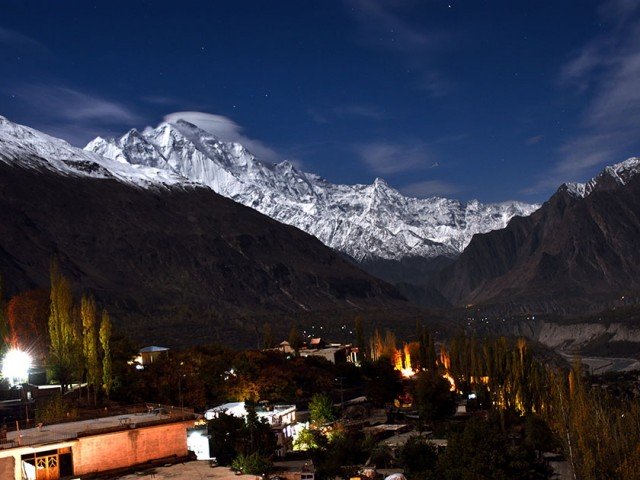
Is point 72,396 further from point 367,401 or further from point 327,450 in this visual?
point 367,401

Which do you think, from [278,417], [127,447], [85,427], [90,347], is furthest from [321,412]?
[127,447]

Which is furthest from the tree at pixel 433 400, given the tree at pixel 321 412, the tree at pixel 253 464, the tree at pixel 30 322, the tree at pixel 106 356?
the tree at pixel 30 322

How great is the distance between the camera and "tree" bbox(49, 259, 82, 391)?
68.1 m

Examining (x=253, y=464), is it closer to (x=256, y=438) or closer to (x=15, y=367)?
(x=256, y=438)

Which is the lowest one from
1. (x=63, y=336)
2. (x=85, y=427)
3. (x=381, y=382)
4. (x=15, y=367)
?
(x=381, y=382)

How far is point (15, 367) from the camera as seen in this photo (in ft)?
252

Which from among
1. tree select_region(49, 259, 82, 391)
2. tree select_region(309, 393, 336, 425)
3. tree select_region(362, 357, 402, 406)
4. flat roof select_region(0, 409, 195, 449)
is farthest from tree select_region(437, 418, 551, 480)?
tree select_region(362, 357, 402, 406)

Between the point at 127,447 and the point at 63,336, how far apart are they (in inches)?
1360

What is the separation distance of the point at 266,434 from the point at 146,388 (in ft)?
66.9

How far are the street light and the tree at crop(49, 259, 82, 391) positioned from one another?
333 inches

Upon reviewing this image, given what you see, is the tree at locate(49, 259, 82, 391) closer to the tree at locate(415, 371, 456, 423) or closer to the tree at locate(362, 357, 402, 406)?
the tree at locate(415, 371, 456, 423)

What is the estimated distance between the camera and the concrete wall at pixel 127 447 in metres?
34.9

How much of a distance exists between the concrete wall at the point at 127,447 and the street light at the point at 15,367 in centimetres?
4303

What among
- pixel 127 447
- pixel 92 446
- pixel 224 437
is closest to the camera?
pixel 92 446
